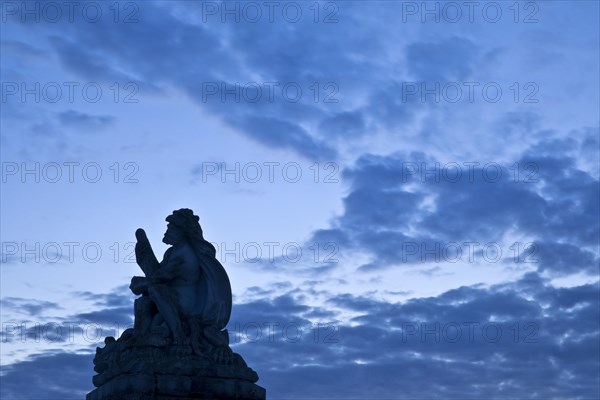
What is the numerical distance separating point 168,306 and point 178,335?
814 millimetres

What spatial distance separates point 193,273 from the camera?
25.1 m

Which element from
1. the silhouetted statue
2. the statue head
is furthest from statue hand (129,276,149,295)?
the statue head

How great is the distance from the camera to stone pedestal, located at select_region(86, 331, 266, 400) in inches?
893

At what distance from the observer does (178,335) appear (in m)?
23.7

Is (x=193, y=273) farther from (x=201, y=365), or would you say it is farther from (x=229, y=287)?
(x=201, y=365)

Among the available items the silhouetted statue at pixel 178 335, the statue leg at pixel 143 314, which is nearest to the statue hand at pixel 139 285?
the silhouetted statue at pixel 178 335

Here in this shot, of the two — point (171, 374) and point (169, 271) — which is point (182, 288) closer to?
point (169, 271)

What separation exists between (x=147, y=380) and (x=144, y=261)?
13.0ft

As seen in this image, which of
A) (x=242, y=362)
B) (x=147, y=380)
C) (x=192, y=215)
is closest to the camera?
(x=147, y=380)

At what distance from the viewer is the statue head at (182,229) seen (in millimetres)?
25375

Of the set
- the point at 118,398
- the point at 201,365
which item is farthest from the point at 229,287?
the point at 118,398

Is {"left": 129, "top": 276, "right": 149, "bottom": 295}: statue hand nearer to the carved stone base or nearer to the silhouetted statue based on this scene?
the silhouetted statue

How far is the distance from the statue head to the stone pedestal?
2829mm

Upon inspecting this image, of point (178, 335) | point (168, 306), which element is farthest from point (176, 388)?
point (168, 306)
